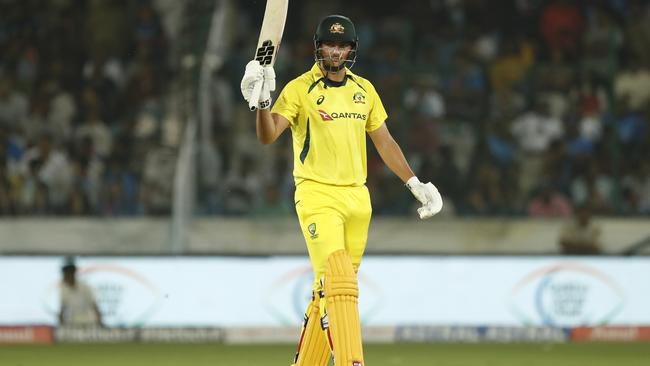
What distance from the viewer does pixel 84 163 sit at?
50.0ft

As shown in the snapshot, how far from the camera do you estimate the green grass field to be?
11312mm

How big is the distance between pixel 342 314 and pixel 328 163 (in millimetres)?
923

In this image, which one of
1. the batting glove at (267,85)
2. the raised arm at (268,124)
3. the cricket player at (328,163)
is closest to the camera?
the batting glove at (267,85)

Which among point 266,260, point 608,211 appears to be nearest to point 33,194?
point 266,260

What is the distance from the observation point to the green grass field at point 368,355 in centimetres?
1131

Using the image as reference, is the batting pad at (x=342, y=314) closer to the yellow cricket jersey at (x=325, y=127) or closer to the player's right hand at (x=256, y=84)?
the yellow cricket jersey at (x=325, y=127)

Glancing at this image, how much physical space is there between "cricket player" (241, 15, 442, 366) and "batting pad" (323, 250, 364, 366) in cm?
1

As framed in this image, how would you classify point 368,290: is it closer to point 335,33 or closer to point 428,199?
point 428,199

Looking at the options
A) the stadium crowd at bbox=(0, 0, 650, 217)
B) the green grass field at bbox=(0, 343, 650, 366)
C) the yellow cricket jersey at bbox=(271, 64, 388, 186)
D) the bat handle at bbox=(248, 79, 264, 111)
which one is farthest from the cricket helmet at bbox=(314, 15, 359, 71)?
the stadium crowd at bbox=(0, 0, 650, 217)

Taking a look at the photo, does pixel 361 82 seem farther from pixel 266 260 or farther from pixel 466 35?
pixel 466 35

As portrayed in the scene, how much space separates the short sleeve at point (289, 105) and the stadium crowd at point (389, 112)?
726 cm

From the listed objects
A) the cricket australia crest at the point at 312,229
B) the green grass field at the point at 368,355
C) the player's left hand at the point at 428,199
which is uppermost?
the player's left hand at the point at 428,199

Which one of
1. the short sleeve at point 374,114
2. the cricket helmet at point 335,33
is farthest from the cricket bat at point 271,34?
the short sleeve at point 374,114

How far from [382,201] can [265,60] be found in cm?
858
